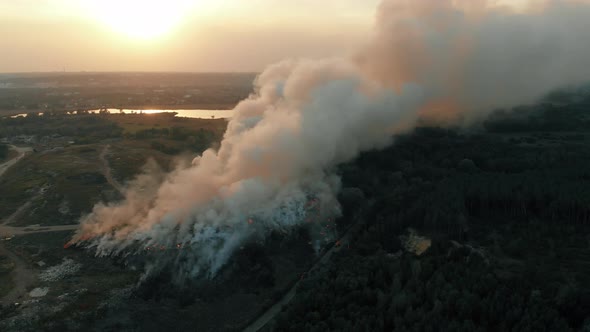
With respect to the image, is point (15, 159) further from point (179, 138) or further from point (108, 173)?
point (179, 138)

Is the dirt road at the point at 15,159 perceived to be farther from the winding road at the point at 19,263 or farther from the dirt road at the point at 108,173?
the winding road at the point at 19,263

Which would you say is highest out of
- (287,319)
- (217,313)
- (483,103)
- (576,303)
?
(483,103)

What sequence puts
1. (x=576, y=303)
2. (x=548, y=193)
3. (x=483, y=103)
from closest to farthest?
(x=576, y=303), (x=548, y=193), (x=483, y=103)

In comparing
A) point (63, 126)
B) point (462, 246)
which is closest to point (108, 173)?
point (63, 126)

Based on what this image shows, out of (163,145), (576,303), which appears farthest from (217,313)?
(163,145)

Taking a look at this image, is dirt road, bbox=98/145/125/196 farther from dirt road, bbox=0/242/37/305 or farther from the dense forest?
the dense forest

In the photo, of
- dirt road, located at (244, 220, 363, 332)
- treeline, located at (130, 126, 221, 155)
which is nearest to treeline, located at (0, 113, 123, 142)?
treeline, located at (130, 126, 221, 155)

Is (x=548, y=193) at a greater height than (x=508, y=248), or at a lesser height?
greater

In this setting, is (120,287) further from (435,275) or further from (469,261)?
(469,261)
